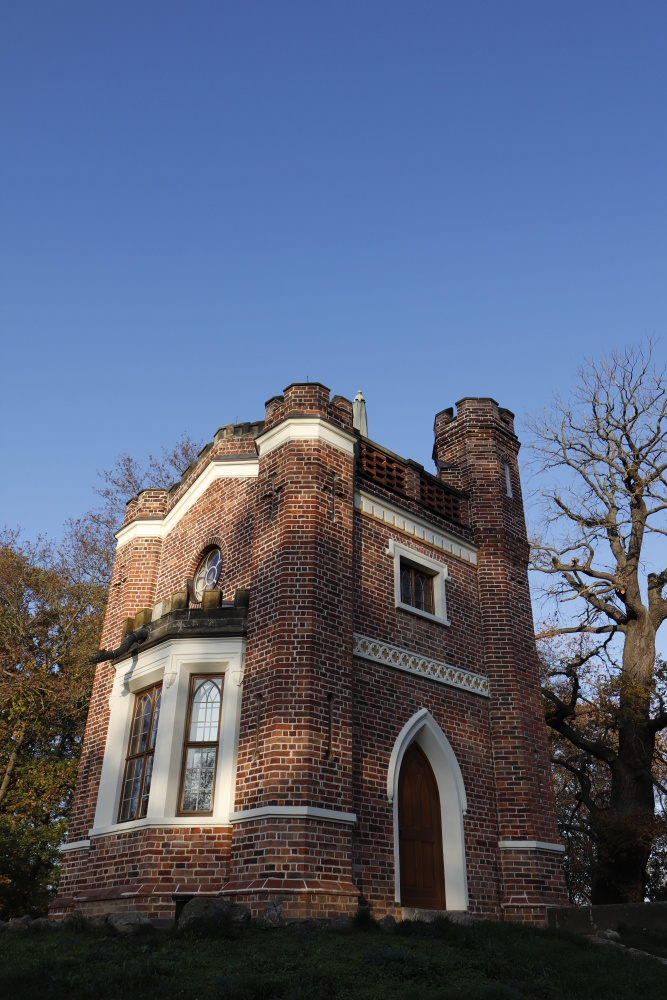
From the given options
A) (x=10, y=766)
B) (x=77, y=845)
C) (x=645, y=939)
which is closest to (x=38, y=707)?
(x=10, y=766)

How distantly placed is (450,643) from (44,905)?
1578cm

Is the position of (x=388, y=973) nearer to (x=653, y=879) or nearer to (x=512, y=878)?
(x=512, y=878)

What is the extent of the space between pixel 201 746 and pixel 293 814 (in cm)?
214

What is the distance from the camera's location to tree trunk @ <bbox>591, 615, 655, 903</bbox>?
1634cm

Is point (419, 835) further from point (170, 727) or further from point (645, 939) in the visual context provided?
point (170, 727)

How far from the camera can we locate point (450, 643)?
13914 mm

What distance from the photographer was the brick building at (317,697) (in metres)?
10.6

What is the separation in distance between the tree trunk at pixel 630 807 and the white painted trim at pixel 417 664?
510cm

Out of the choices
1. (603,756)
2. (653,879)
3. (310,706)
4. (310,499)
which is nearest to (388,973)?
(310,706)

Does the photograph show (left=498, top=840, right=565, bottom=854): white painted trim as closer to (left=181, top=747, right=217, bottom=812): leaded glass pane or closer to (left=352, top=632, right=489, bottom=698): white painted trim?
(left=352, top=632, right=489, bottom=698): white painted trim

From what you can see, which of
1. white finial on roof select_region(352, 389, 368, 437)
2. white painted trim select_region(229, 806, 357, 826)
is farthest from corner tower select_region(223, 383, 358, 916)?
white finial on roof select_region(352, 389, 368, 437)

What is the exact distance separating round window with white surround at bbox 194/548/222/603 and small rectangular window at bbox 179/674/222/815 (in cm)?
226

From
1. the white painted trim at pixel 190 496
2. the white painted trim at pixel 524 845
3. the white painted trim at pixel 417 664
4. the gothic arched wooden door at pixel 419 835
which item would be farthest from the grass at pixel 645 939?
the white painted trim at pixel 190 496

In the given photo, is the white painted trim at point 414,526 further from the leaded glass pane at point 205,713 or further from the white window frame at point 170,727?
the leaded glass pane at point 205,713
